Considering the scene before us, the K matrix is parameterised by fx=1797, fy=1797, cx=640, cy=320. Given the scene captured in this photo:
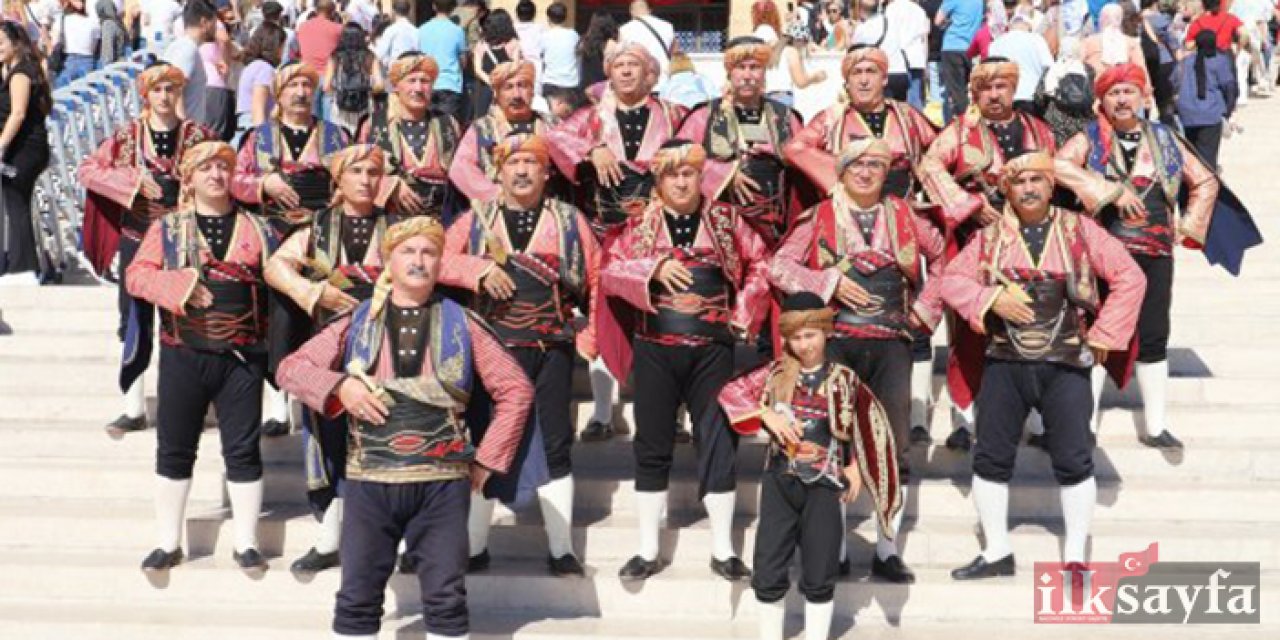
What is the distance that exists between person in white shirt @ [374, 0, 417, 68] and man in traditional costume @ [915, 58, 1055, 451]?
551 centimetres

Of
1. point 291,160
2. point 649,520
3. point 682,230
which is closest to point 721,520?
point 649,520

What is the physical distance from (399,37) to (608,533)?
6163 millimetres

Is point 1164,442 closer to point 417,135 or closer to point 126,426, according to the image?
point 417,135

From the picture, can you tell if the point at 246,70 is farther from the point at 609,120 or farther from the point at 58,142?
the point at 609,120

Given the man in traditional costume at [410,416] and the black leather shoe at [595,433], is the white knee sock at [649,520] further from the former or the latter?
the man in traditional costume at [410,416]

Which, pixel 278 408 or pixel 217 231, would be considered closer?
pixel 217 231

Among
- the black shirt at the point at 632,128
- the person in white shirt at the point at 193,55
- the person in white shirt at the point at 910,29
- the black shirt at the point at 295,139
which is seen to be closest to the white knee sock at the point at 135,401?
the black shirt at the point at 295,139

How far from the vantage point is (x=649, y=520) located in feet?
26.0

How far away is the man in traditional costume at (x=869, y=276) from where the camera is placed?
25.4ft

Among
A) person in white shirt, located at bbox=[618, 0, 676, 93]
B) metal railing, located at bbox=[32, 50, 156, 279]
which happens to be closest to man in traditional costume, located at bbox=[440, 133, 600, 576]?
person in white shirt, located at bbox=[618, 0, 676, 93]

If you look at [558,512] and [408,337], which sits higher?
[408,337]

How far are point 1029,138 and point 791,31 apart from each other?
7.35 m

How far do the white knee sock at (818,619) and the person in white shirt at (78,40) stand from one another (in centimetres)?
1121

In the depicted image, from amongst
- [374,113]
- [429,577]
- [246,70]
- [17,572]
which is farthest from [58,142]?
[429,577]
